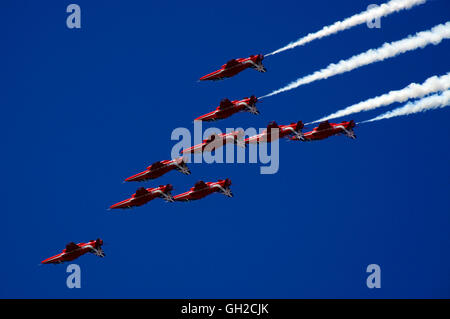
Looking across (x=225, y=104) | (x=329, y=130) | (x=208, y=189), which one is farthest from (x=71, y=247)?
(x=329, y=130)

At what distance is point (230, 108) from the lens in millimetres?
88438

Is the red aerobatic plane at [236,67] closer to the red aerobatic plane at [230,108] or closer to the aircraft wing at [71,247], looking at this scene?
the red aerobatic plane at [230,108]

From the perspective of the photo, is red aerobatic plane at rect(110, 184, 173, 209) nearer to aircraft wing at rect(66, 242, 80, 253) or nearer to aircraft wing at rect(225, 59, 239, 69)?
aircraft wing at rect(66, 242, 80, 253)

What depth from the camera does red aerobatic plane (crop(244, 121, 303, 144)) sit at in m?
87.4

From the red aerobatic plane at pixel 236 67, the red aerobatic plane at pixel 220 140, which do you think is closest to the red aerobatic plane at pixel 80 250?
the red aerobatic plane at pixel 220 140

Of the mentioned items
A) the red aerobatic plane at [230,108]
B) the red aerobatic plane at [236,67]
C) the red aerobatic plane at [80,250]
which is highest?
the red aerobatic plane at [236,67]

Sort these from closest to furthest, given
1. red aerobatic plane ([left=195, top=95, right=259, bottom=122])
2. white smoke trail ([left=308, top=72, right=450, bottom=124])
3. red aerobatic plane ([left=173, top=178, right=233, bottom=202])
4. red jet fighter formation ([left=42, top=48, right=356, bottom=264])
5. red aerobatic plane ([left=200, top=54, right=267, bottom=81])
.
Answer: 1. white smoke trail ([left=308, top=72, right=450, bottom=124])
2. red jet fighter formation ([left=42, top=48, right=356, bottom=264])
3. red aerobatic plane ([left=195, top=95, right=259, bottom=122])
4. red aerobatic plane ([left=173, top=178, right=233, bottom=202])
5. red aerobatic plane ([left=200, top=54, right=267, bottom=81])

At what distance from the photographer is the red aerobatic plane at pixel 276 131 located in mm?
87375

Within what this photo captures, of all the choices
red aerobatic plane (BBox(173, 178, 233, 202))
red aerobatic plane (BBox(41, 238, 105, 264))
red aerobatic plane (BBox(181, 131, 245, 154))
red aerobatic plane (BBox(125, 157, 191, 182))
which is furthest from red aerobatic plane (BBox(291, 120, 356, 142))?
red aerobatic plane (BBox(41, 238, 105, 264))

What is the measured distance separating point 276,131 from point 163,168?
406 inches

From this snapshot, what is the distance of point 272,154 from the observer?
9612cm

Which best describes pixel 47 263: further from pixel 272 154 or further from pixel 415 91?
pixel 415 91
